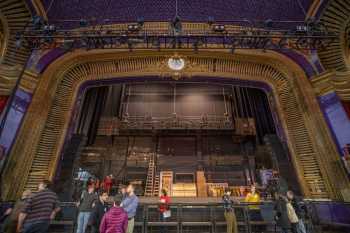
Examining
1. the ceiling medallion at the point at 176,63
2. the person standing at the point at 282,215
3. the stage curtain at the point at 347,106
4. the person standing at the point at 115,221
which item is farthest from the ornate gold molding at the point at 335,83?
the person standing at the point at 115,221

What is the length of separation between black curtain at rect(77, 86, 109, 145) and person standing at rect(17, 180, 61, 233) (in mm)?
9138

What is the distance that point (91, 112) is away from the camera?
12555 millimetres

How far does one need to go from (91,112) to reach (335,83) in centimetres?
1155

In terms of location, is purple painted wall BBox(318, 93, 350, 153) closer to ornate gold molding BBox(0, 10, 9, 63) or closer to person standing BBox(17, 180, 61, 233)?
person standing BBox(17, 180, 61, 233)

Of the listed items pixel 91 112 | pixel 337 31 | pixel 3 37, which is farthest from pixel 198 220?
pixel 91 112

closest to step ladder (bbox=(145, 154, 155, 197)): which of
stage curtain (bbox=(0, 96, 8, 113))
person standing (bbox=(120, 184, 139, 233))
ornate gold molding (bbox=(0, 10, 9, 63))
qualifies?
stage curtain (bbox=(0, 96, 8, 113))

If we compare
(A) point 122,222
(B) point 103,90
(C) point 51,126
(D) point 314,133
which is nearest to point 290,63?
(D) point 314,133

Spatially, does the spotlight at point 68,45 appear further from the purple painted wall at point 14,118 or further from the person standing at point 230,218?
the person standing at point 230,218

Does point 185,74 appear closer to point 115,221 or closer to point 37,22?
point 37,22

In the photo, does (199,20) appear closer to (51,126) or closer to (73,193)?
(51,126)

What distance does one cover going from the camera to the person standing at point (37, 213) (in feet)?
9.11

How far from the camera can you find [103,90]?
1373 cm

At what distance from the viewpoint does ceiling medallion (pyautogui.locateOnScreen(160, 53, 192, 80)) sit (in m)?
9.05

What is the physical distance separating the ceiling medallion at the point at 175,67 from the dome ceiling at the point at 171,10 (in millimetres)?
1576
